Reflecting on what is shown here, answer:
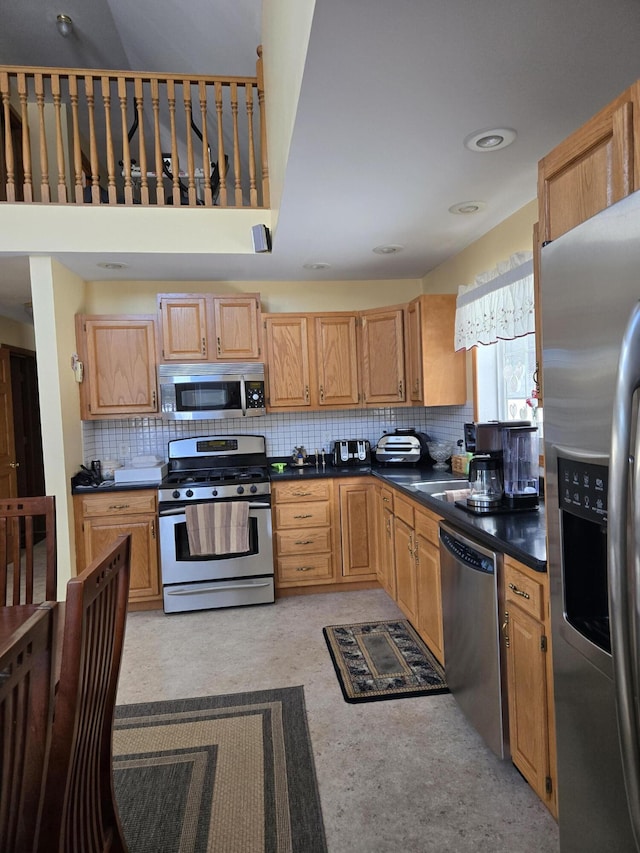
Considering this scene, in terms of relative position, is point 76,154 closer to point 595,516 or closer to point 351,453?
point 351,453

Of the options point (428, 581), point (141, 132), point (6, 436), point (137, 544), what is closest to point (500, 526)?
point (428, 581)

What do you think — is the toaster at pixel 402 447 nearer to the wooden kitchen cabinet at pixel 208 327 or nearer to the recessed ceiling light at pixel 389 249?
the wooden kitchen cabinet at pixel 208 327

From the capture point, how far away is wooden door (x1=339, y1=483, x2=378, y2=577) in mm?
3879

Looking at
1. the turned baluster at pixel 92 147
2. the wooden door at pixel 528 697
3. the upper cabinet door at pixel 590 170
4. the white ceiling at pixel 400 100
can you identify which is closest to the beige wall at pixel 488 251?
the white ceiling at pixel 400 100

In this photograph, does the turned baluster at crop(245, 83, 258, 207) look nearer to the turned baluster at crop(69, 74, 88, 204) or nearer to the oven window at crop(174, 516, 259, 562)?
the turned baluster at crop(69, 74, 88, 204)

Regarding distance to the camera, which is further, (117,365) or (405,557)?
(117,365)

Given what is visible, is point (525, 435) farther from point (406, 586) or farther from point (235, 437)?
point (235, 437)

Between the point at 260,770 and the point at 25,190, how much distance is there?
141 inches

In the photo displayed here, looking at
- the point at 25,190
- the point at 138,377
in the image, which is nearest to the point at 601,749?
the point at 138,377

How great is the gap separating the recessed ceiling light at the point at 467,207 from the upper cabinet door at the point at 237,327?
1.70m

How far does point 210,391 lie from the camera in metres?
3.95

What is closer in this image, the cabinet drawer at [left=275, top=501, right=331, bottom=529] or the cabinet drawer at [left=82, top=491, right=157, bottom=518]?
the cabinet drawer at [left=82, top=491, right=157, bottom=518]

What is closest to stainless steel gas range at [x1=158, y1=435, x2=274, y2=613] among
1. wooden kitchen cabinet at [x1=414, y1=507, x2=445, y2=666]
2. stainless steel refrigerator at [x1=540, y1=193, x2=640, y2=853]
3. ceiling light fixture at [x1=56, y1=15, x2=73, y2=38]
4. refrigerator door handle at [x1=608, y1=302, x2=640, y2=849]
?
wooden kitchen cabinet at [x1=414, y1=507, x2=445, y2=666]

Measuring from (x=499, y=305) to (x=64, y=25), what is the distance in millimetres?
4189
